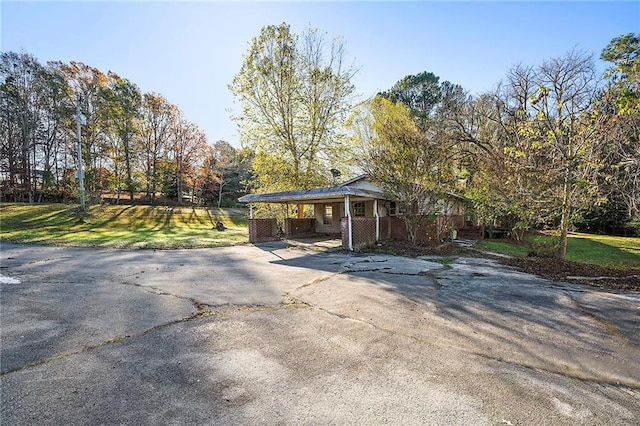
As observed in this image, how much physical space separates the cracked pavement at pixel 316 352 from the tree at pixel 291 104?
12538 millimetres

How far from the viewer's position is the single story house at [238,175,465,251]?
1196 cm

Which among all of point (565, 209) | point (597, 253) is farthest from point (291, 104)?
point (597, 253)

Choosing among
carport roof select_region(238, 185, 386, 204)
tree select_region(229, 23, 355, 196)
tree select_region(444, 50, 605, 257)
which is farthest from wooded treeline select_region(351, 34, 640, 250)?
tree select_region(229, 23, 355, 196)

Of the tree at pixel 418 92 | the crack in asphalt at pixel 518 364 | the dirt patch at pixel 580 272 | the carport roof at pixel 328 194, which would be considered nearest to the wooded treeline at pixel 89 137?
the carport roof at pixel 328 194

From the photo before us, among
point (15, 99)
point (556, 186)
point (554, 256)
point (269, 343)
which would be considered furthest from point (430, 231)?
point (15, 99)

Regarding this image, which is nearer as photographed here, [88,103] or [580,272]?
[580,272]

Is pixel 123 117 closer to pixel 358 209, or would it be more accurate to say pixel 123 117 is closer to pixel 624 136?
pixel 358 209

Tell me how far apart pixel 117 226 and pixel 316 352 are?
22.9 meters

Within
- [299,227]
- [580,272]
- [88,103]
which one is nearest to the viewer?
[580,272]

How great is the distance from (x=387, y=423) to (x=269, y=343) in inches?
67.3

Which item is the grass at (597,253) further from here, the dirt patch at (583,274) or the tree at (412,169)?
the tree at (412,169)

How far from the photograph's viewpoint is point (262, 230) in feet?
54.0

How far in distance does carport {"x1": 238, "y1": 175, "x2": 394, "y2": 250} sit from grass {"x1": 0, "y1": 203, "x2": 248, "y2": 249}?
79.8 inches

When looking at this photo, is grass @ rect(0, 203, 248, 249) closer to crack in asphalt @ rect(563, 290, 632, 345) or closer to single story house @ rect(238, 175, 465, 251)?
single story house @ rect(238, 175, 465, 251)
